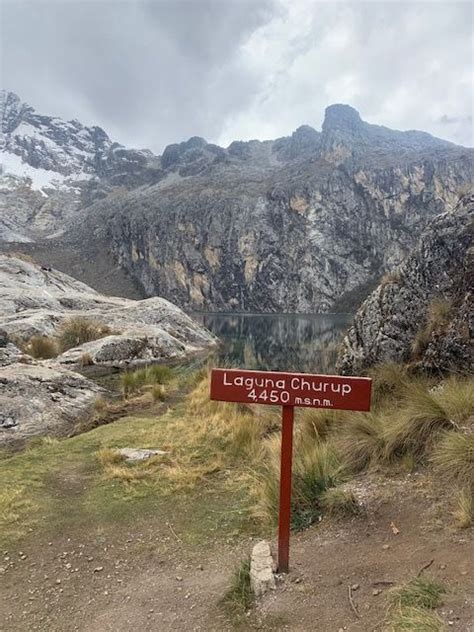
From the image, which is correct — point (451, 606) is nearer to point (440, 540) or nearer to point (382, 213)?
point (440, 540)

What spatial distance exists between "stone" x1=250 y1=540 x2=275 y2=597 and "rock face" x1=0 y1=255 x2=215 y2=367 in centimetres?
1889

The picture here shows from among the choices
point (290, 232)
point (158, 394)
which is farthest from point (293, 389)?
point (290, 232)

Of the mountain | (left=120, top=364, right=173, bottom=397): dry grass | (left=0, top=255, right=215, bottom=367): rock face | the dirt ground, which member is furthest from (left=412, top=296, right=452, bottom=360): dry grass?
the mountain

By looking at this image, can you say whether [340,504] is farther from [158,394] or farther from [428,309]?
[158,394]

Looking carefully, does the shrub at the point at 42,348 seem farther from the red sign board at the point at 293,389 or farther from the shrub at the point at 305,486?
the red sign board at the point at 293,389

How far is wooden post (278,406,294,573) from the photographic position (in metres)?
3.75

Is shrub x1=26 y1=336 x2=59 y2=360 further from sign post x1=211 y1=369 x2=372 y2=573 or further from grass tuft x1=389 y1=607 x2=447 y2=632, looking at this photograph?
grass tuft x1=389 y1=607 x2=447 y2=632

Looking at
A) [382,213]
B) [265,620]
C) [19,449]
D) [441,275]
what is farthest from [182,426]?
[382,213]

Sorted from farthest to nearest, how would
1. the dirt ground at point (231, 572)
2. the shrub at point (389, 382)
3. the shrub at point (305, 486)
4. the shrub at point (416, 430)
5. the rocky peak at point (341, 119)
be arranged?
1. the rocky peak at point (341, 119)
2. the shrub at point (389, 382)
3. the shrub at point (416, 430)
4. the shrub at point (305, 486)
5. the dirt ground at point (231, 572)

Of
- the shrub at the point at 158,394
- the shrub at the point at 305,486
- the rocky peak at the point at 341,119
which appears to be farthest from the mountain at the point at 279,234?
the shrub at the point at 305,486

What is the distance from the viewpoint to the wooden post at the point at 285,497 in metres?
3.75

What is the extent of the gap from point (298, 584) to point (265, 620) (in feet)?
1.39

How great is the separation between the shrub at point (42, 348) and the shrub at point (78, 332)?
1.24 metres

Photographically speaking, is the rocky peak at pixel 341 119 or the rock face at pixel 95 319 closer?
the rock face at pixel 95 319
